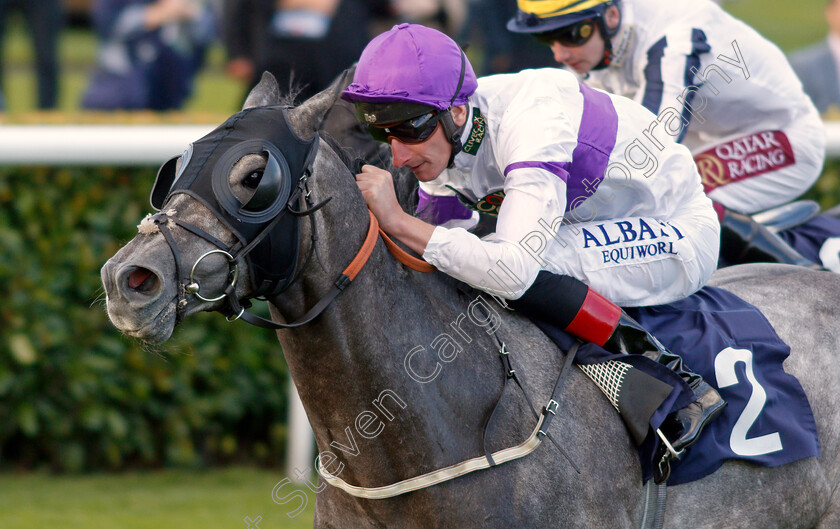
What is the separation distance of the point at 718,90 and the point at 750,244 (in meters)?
0.66

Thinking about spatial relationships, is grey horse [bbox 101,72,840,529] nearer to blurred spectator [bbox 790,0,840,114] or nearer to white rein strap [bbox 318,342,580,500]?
white rein strap [bbox 318,342,580,500]

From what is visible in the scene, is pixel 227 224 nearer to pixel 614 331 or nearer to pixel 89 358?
pixel 614 331

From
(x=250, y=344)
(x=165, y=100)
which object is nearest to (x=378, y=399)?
(x=250, y=344)

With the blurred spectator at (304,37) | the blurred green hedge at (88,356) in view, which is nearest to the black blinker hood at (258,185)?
the blurred green hedge at (88,356)

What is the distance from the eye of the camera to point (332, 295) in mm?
2393

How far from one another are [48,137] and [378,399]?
8.90ft

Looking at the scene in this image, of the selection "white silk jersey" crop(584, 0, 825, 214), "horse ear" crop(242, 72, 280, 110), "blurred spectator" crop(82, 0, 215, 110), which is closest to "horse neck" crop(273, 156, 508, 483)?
"horse ear" crop(242, 72, 280, 110)

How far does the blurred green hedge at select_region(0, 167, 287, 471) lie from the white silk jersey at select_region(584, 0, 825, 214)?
2.15 m

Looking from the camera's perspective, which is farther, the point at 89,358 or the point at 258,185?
the point at 89,358

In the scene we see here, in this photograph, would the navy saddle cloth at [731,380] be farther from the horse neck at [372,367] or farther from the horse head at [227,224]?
the horse head at [227,224]

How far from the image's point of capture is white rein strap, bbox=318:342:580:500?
8.16 ft

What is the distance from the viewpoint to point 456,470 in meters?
2.49

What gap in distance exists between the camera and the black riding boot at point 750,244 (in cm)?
362

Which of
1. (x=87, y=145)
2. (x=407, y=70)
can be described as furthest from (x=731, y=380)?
(x=87, y=145)
